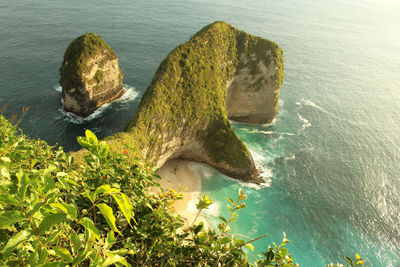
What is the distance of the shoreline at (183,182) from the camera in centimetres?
3400

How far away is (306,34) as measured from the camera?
416 feet

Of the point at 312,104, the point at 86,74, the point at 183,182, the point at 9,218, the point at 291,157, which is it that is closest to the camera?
the point at 9,218

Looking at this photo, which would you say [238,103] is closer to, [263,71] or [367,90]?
[263,71]

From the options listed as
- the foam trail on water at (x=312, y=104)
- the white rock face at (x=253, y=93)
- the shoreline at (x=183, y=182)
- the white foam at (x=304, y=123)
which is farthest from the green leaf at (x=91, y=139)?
the foam trail on water at (x=312, y=104)

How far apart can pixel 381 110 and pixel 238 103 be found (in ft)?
156

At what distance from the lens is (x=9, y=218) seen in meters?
2.51

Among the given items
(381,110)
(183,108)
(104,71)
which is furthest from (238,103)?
(381,110)

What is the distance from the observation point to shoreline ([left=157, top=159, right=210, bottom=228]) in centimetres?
3400

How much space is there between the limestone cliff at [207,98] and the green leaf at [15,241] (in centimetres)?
2399

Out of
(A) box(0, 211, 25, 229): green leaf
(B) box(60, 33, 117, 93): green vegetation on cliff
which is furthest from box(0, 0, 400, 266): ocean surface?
(A) box(0, 211, 25, 229): green leaf

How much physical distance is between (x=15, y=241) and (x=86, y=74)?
5048 centimetres

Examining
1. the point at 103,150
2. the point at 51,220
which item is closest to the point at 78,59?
the point at 103,150

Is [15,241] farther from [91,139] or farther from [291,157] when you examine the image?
[291,157]

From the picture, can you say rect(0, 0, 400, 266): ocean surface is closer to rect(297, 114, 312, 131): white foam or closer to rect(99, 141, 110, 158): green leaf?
rect(297, 114, 312, 131): white foam
